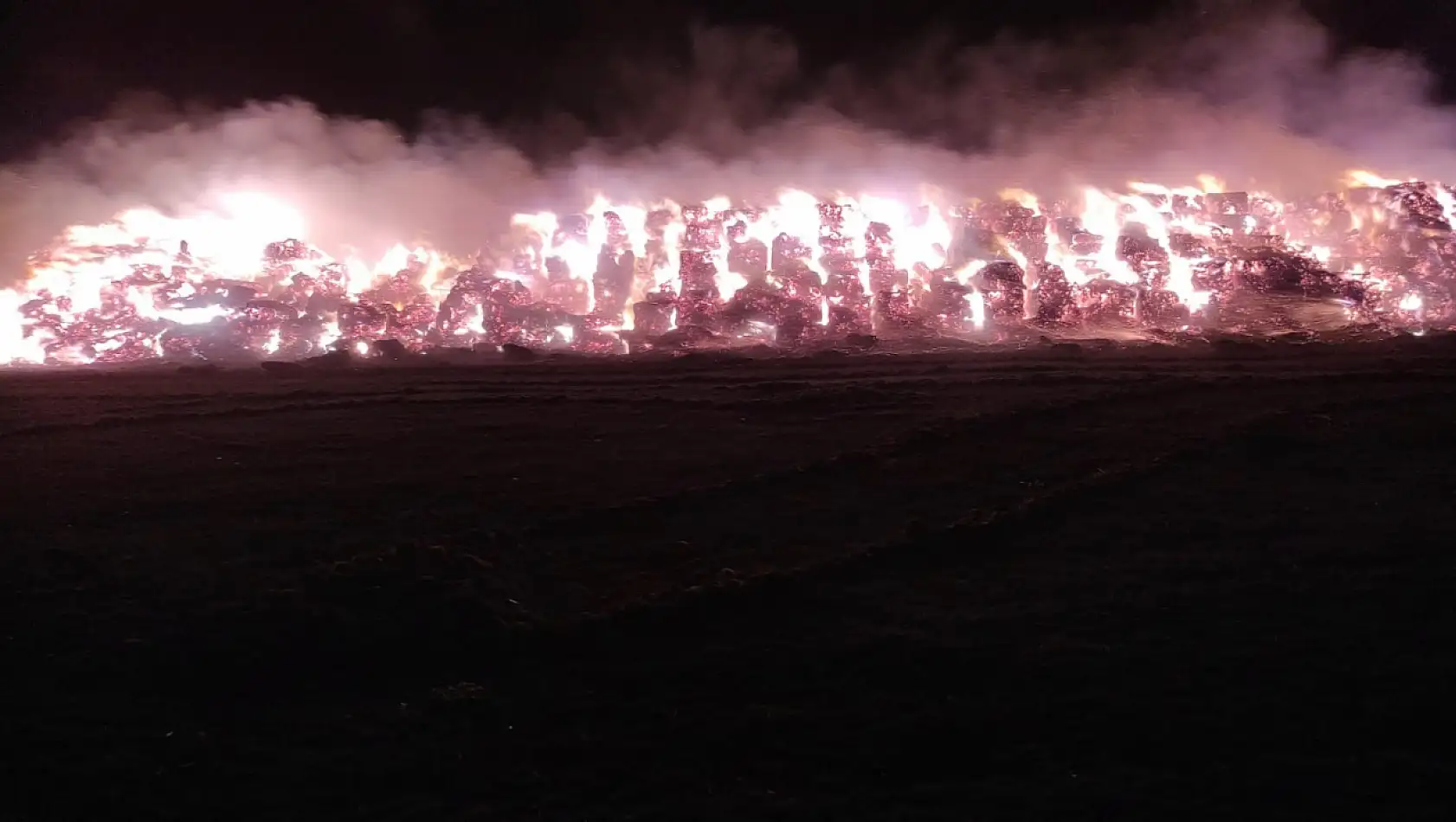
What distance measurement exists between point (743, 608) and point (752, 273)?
5.04m

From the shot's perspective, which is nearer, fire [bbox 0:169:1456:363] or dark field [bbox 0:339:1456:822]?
dark field [bbox 0:339:1456:822]

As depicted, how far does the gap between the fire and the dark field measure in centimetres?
176

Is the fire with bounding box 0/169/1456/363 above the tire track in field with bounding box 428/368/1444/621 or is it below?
above

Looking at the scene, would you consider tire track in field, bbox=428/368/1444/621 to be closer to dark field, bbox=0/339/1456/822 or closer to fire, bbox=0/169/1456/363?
dark field, bbox=0/339/1456/822

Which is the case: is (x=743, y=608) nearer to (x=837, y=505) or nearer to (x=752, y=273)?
(x=837, y=505)

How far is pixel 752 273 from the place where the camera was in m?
8.29

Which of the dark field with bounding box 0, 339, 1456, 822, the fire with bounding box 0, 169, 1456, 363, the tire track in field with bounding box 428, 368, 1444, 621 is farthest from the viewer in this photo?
the fire with bounding box 0, 169, 1456, 363

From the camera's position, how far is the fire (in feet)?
24.9

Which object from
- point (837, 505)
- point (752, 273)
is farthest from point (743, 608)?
point (752, 273)

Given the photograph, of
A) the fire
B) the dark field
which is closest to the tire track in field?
the dark field

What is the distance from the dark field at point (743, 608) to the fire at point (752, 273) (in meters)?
1.76

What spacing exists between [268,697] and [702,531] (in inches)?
69.3

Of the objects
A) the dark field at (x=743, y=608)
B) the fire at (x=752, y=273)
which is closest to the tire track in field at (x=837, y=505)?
the dark field at (x=743, y=608)

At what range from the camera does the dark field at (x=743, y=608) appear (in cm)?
277
